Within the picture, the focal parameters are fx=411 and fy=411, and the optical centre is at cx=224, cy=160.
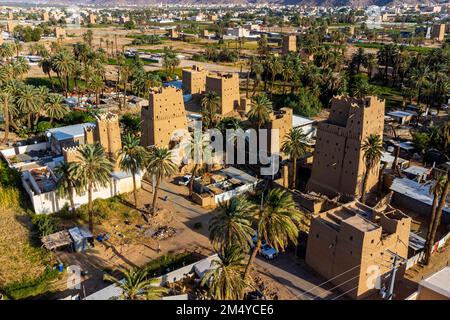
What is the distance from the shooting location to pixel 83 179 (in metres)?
A: 32.1

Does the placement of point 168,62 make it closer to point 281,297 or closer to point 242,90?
point 242,90

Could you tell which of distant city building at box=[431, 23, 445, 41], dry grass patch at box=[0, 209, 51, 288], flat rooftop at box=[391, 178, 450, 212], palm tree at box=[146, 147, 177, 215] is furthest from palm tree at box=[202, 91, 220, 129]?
distant city building at box=[431, 23, 445, 41]

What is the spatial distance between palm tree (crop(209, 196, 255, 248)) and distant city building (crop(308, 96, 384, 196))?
14.6 metres

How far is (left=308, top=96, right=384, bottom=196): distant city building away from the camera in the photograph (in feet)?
119

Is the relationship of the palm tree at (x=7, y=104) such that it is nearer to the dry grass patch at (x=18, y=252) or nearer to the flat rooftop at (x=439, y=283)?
the dry grass patch at (x=18, y=252)

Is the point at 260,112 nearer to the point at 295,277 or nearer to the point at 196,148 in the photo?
the point at 196,148

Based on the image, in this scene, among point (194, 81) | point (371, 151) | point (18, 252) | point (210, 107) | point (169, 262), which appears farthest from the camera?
point (194, 81)

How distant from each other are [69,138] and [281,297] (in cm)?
3327

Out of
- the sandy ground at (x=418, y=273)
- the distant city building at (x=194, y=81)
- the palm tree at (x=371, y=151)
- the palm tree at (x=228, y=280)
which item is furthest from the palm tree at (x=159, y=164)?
the distant city building at (x=194, y=81)

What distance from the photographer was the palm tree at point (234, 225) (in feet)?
85.0

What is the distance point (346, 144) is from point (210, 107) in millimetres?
23744

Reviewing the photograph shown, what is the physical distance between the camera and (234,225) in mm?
25844

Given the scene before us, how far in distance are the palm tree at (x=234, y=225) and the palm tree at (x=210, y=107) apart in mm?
30544

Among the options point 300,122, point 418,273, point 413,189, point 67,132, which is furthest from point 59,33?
point 418,273
